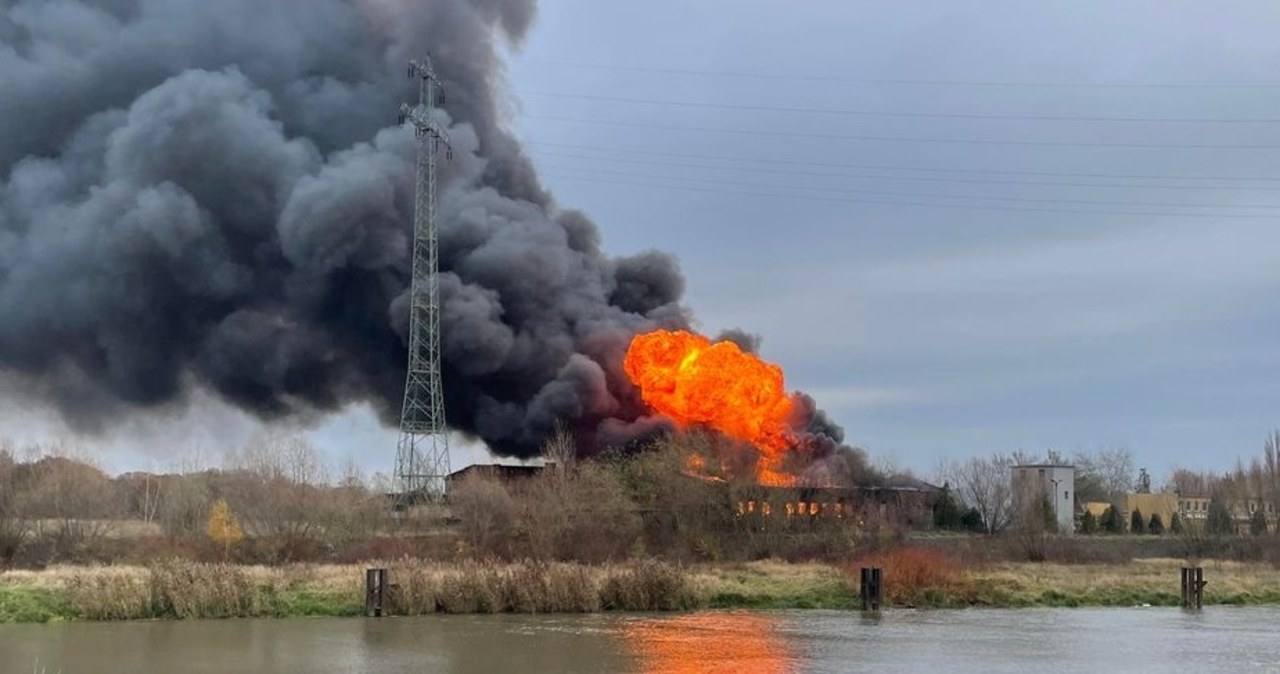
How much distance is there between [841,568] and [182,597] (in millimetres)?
25269

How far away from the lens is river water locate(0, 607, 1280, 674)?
29.3 meters

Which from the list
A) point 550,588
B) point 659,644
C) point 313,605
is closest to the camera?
point 659,644

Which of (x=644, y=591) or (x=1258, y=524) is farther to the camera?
(x=1258, y=524)

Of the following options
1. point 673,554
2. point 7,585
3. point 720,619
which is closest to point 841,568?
point 673,554

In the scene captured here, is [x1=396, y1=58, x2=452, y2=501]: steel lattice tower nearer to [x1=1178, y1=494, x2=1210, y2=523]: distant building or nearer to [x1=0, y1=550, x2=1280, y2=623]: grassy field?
[x1=0, y1=550, x2=1280, y2=623]: grassy field

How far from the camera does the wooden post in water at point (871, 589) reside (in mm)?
45531

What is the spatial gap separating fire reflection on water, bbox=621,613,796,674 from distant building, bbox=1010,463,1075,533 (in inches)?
1814

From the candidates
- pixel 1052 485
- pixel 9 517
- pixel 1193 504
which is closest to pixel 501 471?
pixel 9 517

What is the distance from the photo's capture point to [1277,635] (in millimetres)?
37844

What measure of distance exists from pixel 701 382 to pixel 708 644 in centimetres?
3297

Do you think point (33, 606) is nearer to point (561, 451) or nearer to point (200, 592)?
point (200, 592)

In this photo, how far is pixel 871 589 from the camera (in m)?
45.7

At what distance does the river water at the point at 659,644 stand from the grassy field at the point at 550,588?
1.26 meters

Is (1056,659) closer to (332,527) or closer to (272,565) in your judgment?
(272,565)
